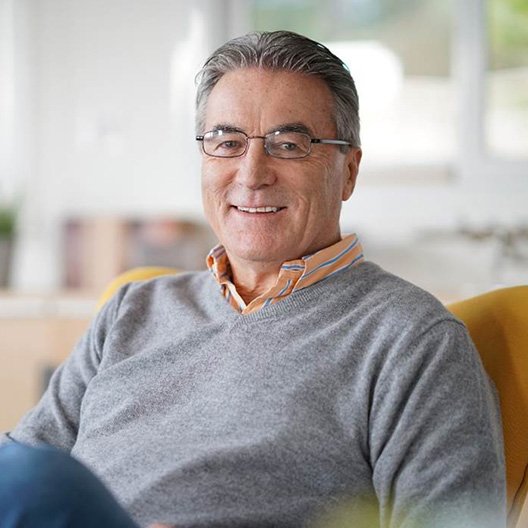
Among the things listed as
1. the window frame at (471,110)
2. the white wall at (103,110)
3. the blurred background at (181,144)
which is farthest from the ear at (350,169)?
the white wall at (103,110)

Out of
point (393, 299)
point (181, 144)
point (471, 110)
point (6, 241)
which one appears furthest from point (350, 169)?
point (6, 241)

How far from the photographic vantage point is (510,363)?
154 centimetres

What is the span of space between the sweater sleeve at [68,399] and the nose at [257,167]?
35 centimetres

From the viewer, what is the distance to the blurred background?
139 inches

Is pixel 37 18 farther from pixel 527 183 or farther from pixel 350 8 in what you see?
pixel 527 183

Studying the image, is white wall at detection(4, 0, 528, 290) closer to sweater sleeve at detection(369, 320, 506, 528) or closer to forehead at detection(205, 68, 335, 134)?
forehead at detection(205, 68, 335, 134)

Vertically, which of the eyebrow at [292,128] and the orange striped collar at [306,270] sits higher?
the eyebrow at [292,128]

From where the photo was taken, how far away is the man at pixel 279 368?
1.36 meters

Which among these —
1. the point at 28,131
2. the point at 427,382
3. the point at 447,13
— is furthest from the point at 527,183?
the point at 427,382

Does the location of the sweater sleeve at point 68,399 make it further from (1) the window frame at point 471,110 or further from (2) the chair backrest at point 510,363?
(1) the window frame at point 471,110

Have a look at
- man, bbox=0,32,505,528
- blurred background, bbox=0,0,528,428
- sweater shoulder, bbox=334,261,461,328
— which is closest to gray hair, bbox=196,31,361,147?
man, bbox=0,32,505,528

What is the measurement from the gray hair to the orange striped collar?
184 mm

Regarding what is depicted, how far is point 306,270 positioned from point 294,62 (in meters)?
0.33

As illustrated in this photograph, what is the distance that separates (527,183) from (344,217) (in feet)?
2.15
